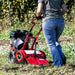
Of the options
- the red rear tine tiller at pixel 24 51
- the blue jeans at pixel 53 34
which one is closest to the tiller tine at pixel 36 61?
the red rear tine tiller at pixel 24 51

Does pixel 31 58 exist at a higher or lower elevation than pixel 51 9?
lower

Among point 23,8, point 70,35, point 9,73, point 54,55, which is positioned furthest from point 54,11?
point 23,8

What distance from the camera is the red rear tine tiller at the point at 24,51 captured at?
5.05 m

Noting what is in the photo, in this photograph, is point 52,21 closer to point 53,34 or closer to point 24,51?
point 53,34

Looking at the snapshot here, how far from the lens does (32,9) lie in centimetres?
1224

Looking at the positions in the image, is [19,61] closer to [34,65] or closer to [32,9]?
[34,65]

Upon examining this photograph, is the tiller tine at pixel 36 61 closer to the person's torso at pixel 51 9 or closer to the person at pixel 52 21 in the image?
the person at pixel 52 21

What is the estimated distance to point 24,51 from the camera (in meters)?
5.11

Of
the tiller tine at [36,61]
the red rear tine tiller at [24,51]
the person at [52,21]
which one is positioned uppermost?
the person at [52,21]

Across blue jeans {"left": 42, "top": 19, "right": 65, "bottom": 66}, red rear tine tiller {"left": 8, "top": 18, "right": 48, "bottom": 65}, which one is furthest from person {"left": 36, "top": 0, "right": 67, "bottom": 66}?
red rear tine tiller {"left": 8, "top": 18, "right": 48, "bottom": 65}

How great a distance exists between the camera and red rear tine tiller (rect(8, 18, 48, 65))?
505 centimetres

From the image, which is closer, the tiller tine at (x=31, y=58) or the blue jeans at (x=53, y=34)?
the blue jeans at (x=53, y=34)

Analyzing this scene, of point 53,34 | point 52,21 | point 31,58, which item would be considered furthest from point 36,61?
point 52,21

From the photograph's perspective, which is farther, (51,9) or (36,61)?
(36,61)
